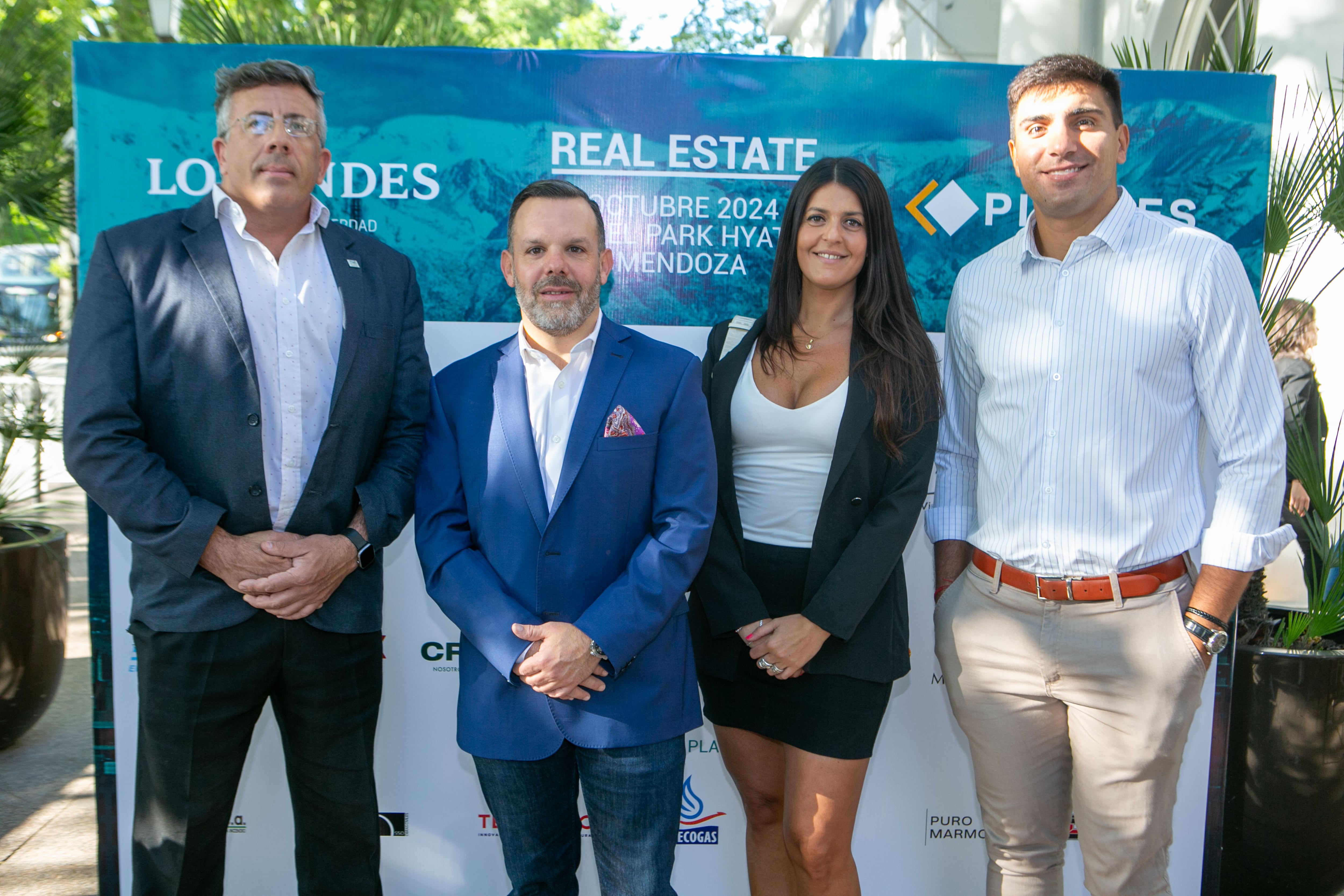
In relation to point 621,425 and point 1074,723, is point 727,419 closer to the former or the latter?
point 621,425

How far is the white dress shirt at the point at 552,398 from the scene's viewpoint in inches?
81.5

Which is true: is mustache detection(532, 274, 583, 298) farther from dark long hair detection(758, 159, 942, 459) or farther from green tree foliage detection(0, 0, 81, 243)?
green tree foliage detection(0, 0, 81, 243)

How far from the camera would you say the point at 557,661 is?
1.93 m

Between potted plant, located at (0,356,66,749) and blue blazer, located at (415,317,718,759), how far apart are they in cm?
257

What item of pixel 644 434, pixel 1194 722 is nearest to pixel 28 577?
pixel 644 434

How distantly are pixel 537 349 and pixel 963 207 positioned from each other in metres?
1.57

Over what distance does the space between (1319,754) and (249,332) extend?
3369mm

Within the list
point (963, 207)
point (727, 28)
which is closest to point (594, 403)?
point (963, 207)

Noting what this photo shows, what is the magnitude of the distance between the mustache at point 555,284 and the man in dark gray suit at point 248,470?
1.47 ft

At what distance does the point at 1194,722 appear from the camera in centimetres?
309

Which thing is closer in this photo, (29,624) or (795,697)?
(795,697)

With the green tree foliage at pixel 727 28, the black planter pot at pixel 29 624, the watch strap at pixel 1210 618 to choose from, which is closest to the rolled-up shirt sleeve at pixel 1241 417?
the watch strap at pixel 1210 618

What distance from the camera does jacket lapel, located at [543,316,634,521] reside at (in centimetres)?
202

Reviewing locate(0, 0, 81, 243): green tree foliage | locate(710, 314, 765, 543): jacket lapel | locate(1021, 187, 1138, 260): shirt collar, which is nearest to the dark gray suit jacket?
locate(710, 314, 765, 543): jacket lapel
